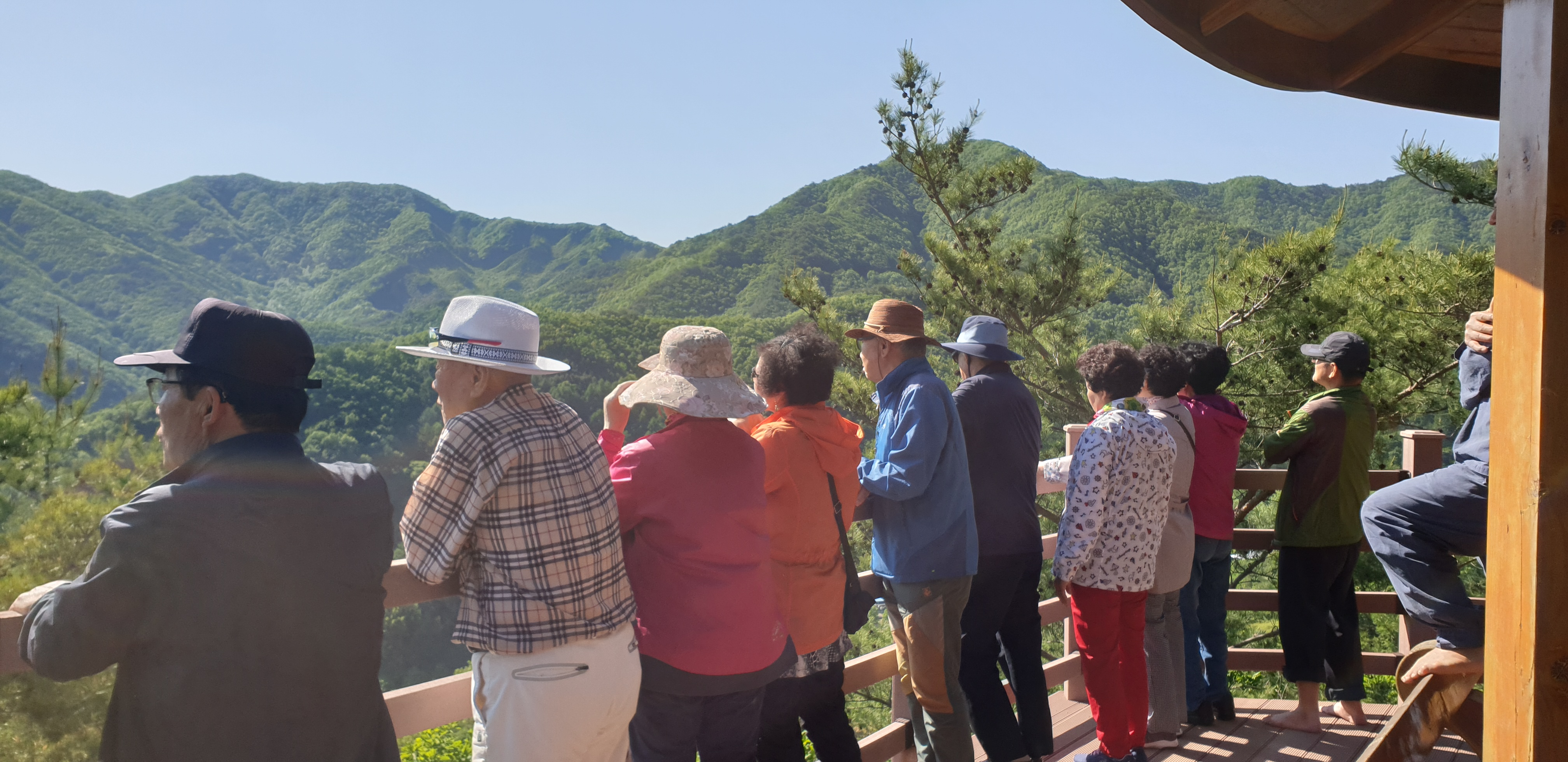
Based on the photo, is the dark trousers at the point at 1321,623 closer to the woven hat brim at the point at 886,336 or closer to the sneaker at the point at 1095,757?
the sneaker at the point at 1095,757

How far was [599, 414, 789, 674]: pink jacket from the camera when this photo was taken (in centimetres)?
176

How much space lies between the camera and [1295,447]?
308cm

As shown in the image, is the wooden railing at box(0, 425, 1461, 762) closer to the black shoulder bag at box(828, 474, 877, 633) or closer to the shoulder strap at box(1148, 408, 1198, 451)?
the black shoulder bag at box(828, 474, 877, 633)

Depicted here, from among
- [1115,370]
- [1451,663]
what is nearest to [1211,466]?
[1115,370]

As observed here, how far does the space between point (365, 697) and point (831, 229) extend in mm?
82089

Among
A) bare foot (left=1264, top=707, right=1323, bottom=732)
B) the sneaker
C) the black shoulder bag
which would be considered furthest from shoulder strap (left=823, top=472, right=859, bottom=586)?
bare foot (left=1264, top=707, right=1323, bottom=732)

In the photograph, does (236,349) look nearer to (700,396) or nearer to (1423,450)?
(700,396)

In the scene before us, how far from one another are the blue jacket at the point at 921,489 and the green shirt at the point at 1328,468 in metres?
1.31

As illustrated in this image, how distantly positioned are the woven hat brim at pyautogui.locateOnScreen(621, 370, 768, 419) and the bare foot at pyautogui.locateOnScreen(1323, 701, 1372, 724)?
8.30ft

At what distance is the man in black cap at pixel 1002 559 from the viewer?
2590 mm

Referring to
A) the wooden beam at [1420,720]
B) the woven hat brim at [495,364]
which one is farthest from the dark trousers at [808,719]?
the wooden beam at [1420,720]

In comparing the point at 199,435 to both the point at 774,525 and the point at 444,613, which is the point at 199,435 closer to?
the point at 774,525

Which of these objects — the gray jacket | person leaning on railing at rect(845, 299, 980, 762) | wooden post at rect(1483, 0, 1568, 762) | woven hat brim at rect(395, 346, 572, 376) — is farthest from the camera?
the gray jacket

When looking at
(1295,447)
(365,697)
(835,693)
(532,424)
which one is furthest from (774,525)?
(1295,447)
